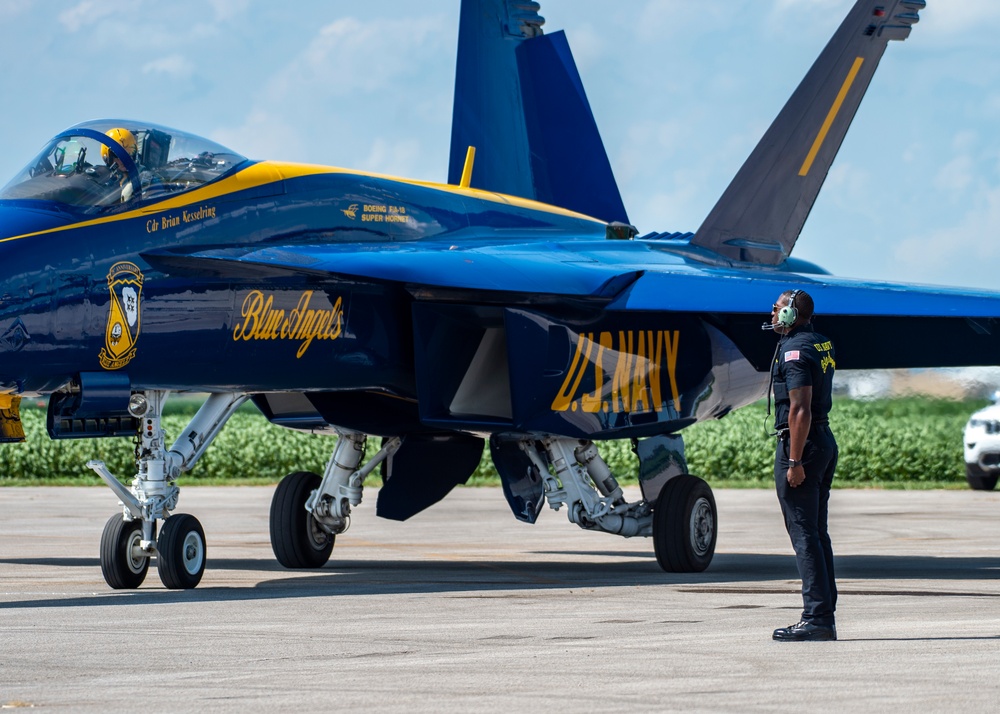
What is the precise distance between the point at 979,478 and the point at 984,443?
158 centimetres

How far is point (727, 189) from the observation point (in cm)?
1484

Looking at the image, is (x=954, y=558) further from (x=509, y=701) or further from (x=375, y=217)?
(x=509, y=701)

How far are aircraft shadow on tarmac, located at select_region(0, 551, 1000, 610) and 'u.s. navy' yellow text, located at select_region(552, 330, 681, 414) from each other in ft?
4.51

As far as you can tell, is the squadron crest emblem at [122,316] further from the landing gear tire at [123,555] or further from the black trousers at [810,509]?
the black trousers at [810,509]

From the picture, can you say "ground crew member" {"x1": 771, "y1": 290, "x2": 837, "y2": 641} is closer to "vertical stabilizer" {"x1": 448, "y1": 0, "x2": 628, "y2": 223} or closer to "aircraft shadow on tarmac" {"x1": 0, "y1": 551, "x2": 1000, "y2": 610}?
"aircraft shadow on tarmac" {"x1": 0, "y1": 551, "x2": 1000, "y2": 610}

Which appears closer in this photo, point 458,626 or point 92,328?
point 458,626

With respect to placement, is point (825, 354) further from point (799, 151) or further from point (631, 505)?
point (799, 151)

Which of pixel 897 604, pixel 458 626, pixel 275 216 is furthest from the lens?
pixel 275 216

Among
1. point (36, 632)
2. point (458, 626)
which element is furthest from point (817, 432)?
point (36, 632)

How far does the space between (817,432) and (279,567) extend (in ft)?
23.2

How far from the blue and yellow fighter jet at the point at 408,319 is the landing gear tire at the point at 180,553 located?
0.05ft

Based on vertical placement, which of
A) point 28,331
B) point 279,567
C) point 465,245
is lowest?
point 279,567

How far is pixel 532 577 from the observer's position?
12.3 metres

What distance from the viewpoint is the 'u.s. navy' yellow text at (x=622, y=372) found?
12.2 m
